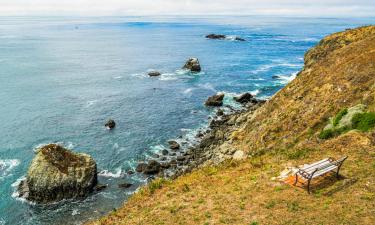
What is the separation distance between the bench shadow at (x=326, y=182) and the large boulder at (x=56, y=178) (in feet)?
94.1

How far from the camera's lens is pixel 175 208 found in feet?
64.1

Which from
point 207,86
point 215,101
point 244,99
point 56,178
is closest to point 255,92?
point 244,99

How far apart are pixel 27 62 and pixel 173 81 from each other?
64.9 m

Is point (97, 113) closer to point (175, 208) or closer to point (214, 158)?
point (214, 158)

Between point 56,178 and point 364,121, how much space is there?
111 feet

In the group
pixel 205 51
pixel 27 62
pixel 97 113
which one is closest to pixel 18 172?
pixel 97 113

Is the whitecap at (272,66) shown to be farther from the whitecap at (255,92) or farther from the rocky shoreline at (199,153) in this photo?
the rocky shoreline at (199,153)

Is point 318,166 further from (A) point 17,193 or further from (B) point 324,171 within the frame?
(A) point 17,193

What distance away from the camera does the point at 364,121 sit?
25797 mm

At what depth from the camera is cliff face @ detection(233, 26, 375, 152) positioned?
34.1 meters

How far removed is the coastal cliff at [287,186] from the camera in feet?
54.6

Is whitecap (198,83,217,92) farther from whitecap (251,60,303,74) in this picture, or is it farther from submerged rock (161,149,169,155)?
submerged rock (161,149,169,155)

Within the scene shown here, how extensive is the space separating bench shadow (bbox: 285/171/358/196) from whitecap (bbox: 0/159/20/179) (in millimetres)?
39473

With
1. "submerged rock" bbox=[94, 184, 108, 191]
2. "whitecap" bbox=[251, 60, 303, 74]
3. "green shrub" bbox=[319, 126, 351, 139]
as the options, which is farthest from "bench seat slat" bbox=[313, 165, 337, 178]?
"whitecap" bbox=[251, 60, 303, 74]
